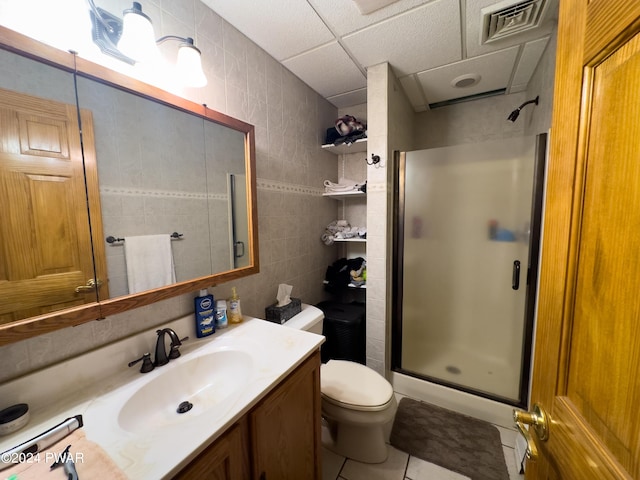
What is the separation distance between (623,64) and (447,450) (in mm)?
1829

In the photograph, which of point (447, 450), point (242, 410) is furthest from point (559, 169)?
point (447, 450)

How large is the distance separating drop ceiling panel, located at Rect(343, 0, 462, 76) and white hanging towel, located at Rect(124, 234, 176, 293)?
145cm

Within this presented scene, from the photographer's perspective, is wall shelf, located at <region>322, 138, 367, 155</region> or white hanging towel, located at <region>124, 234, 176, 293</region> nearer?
white hanging towel, located at <region>124, 234, 176, 293</region>

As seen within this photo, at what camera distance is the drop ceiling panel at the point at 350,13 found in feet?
3.93

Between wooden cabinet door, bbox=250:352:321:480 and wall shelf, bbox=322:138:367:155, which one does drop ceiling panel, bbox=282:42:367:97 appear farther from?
wooden cabinet door, bbox=250:352:321:480

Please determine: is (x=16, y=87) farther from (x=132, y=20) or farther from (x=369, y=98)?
(x=369, y=98)

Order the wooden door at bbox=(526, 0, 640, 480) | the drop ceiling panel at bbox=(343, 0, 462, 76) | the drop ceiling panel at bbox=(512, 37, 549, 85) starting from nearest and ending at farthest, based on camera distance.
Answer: the wooden door at bbox=(526, 0, 640, 480) < the drop ceiling panel at bbox=(343, 0, 462, 76) < the drop ceiling panel at bbox=(512, 37, 549, 85)

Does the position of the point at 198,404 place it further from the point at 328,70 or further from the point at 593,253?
the point at 328,70

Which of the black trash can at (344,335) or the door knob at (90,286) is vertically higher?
the door knob at (90,286)

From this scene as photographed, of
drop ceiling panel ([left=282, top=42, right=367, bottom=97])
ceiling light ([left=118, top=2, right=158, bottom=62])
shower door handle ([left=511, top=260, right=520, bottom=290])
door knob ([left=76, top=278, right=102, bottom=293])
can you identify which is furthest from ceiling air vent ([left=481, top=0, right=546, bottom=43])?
door knob ([left=76, top=278, right=102, bottom=293])

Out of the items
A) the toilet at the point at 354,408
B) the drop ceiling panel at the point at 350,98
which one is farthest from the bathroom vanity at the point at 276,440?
the drop ceiling panel at the point at 350,98

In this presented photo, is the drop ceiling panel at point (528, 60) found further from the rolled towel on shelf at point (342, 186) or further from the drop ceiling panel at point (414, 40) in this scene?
the rolled towel on shelf at point (342, 186)

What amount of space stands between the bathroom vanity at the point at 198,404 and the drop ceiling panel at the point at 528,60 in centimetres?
203

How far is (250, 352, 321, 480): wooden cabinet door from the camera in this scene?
0.80 m
